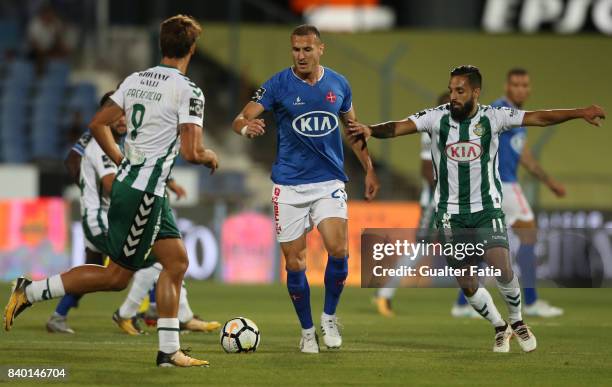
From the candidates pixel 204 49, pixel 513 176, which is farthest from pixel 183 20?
pixel 204 49

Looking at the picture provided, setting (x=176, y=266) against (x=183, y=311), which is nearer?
(x=176, y=266)

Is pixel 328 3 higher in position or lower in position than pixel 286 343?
higher

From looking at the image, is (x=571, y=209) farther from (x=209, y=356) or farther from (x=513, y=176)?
(x=209, y=356)

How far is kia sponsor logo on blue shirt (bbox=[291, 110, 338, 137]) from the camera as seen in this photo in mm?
9430

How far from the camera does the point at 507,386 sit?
7.63 m

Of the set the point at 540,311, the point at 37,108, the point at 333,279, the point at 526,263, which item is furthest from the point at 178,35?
the point at 37,108

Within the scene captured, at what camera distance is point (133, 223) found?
816cm

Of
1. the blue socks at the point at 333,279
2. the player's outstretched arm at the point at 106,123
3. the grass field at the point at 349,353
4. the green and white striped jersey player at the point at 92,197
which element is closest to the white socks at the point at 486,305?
the grass field at the point at 349,353

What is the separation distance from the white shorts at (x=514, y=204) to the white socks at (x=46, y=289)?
5691 millimetres

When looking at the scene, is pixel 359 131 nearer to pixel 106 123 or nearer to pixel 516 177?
pixel 106 123

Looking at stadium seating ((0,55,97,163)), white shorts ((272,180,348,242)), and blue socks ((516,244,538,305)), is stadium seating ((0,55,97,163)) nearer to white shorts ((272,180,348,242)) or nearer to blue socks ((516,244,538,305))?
blue socks ((516,244,538,305))

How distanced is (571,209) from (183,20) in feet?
37.7

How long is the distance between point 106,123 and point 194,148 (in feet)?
2.38
